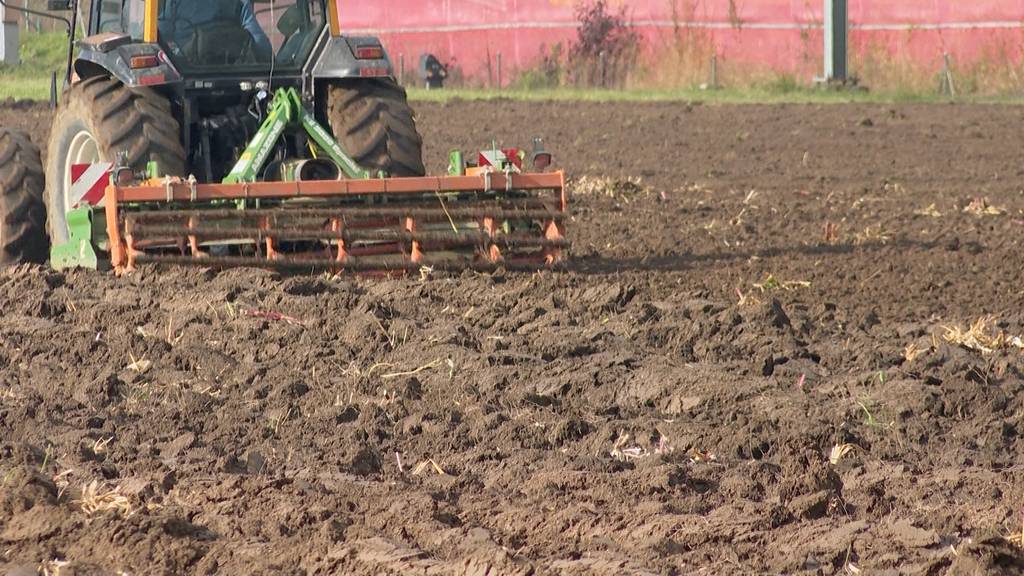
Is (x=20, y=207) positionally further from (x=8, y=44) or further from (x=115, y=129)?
(x=8, y=44)

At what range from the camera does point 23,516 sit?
15.9ft

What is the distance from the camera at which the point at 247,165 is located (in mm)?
9367

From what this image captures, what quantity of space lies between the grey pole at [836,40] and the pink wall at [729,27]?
8.54ft

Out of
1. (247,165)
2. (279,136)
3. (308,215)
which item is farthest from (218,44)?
(308,215)

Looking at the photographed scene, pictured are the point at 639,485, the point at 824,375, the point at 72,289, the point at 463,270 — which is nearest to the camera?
the point at 639,485

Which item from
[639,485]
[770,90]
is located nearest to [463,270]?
[639,485]

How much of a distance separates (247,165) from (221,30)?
110 cm

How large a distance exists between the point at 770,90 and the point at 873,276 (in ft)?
63.0

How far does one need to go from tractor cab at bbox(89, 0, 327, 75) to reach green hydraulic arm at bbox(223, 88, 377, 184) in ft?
1.29

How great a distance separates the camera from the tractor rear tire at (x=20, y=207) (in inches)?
388

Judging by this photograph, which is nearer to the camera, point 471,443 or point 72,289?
point 471,443

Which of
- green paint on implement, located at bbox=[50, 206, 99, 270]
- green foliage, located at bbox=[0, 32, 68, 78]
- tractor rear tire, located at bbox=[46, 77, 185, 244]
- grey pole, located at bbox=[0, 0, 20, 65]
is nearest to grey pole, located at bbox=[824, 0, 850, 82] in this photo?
green foliage, located at bbox=[0, 32, 68, 78]

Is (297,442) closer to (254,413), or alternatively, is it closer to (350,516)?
(254,413)

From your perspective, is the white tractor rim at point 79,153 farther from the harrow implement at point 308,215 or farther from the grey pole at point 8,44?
the grey pole at point 8,44
